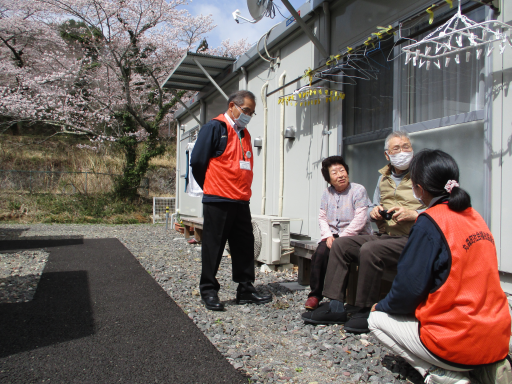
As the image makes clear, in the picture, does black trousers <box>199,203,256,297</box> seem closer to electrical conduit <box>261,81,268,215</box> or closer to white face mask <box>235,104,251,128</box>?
white face mask <box>235,104,251,128</box>

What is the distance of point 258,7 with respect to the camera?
4.54m

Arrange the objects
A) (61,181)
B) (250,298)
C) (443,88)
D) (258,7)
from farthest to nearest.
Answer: (61,181)
(258,7)
(250,298)
(443,88)

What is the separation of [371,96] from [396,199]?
1.48 metres

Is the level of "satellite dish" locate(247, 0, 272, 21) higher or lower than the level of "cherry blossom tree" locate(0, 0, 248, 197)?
lower

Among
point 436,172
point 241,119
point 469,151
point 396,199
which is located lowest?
point 396,199

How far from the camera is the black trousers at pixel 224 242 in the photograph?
9.89ft

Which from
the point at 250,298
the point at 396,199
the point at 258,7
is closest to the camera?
the point at 396,199

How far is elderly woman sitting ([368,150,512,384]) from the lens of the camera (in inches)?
60.2

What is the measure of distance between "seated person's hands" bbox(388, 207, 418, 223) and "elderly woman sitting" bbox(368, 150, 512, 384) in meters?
0.82

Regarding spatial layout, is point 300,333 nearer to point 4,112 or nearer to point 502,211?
point 502,211

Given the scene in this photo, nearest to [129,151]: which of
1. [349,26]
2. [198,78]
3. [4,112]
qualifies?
[4,112]

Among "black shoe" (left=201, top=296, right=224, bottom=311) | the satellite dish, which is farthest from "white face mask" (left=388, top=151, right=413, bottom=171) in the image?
the satellite dish

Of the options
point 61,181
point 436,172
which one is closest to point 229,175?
point 436,172

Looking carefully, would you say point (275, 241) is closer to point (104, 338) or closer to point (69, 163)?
point (104, 338)
